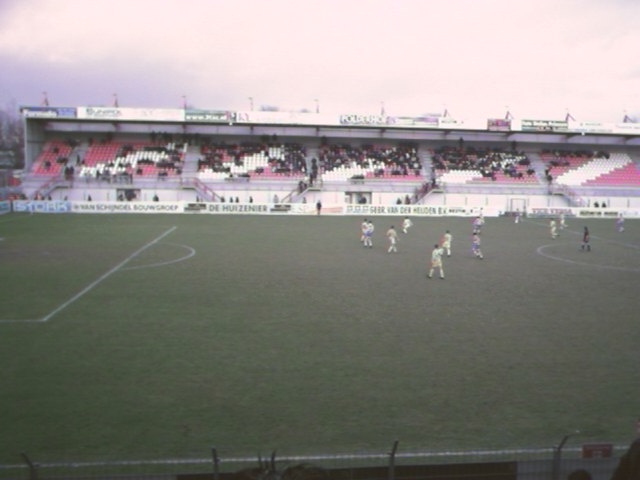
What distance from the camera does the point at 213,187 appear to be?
59.3 m

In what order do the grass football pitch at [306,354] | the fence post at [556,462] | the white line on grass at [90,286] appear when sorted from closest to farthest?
1. the fence post at [556,462]
2. the grass football pitch at [306,354]
3. the white line on grass at [90,286]

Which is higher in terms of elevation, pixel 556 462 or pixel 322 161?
pixel 322 161

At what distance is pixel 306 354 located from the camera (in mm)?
12891

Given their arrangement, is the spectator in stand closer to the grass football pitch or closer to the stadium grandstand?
the grass football pitch

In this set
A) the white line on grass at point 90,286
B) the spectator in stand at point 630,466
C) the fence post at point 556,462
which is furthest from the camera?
the white line on grass at point 90,286

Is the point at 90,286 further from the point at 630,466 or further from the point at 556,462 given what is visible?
the point at 630,466

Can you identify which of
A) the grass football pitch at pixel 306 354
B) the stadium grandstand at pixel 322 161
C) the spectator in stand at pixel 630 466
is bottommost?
the grass football pitch at pixel 306 354

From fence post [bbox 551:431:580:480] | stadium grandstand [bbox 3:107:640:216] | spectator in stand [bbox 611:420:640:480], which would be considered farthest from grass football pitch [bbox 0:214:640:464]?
stadium grandstand [bbox 3:107:640:216]

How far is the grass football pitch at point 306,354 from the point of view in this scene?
9.10m

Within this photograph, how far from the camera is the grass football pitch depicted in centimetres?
910

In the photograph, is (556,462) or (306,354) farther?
(306,354)

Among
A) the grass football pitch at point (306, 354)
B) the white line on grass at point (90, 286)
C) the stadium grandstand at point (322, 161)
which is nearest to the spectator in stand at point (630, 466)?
the grass football pitch at point (306, 354)

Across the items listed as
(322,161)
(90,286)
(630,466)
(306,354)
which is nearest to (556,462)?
(630,466)

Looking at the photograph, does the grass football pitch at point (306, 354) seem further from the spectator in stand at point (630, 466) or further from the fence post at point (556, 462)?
the spectator in stand at point (630, 466)
